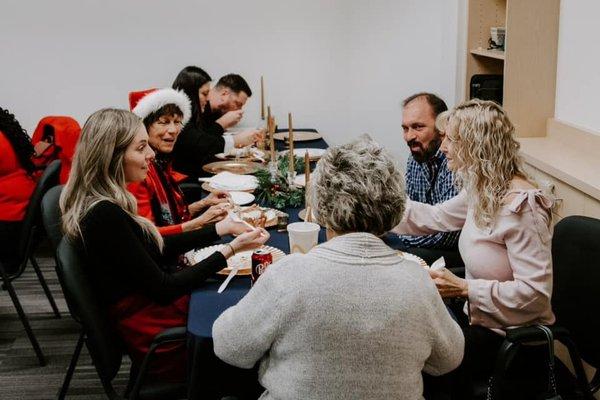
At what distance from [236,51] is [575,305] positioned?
3661mm

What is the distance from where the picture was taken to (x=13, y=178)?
3.52m

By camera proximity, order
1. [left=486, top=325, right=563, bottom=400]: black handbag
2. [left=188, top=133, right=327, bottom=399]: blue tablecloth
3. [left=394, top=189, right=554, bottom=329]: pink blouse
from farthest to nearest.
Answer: [left=394, top=189, right=554, bottom=329]: pink blouse, [left=486, top=325, right=563, bottom=400]: black handbag, [left=188, top=133, right=327, bottom=399]: blue tablecloth

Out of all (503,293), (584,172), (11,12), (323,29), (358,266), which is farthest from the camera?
(323,29)

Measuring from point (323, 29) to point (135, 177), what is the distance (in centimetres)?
333

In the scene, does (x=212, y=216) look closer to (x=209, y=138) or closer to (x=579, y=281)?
(x=579, y=281)

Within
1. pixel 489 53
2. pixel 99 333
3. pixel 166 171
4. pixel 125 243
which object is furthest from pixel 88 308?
pixel 489 53

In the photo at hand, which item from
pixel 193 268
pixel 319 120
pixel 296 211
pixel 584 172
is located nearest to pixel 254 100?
pixel 319 120

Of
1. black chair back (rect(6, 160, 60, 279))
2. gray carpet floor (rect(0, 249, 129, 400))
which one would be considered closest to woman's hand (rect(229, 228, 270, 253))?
gray carpet floor (rect(0, 249, 129, 400))

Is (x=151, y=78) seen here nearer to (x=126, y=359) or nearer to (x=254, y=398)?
(x=126, y=359)

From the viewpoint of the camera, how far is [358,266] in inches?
52.3

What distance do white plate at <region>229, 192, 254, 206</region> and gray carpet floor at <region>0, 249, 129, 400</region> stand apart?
90cm

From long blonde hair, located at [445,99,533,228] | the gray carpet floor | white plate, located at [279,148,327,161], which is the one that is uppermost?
long blonde hair, located at [445,99,533,228]

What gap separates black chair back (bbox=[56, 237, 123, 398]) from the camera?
1.92 metres

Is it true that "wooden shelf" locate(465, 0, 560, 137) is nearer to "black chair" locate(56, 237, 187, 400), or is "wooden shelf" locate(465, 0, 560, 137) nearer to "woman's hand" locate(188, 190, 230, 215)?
"woman's hand" locate(188, 190, 230, 215)
